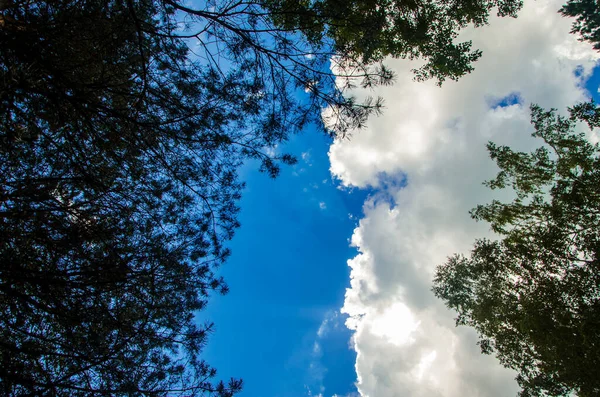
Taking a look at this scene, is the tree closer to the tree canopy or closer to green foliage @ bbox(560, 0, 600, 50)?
green foliage @ bbox(560, 0, 600, 50)

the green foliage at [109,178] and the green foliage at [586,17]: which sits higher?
the green foliage at [586,17]

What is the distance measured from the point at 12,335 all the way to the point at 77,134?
100 inches

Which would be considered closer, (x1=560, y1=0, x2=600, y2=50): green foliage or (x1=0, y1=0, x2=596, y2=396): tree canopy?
(x1=0, y1=0, x2=596, y2=396): tree canopy

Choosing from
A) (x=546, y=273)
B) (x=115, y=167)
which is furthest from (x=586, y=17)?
(x=115, y=167)

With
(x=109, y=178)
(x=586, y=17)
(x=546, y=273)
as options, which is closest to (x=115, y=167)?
(x=109, y=178)

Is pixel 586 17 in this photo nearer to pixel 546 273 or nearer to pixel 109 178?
pixel 546 273

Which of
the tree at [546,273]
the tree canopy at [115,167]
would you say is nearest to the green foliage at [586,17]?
the tree at [546,273]

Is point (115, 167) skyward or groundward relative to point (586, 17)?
groundward

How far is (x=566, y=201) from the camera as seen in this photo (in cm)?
762

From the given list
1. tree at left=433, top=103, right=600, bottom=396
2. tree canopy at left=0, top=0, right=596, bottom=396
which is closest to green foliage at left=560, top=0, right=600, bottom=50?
tree at left=433, top=103, right=600, bottom=396

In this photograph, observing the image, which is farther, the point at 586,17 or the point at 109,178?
the point at 586,17

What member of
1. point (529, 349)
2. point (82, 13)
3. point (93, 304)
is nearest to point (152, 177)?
point (93, 304)

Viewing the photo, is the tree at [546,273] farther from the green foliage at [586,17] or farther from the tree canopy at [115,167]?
the tree canopy at [115,167]

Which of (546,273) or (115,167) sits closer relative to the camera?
(115,167)
